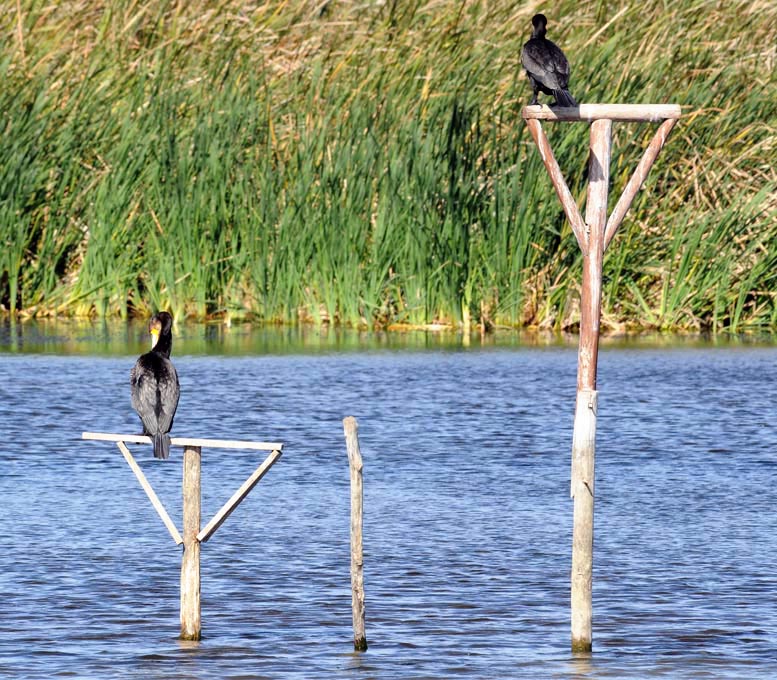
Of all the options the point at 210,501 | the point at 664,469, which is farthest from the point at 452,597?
the point at 664,469

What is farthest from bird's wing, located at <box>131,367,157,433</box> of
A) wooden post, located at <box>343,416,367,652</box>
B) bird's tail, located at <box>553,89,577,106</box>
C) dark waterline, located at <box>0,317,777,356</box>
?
dark waterline, located at <box>0,317,777,356</box>

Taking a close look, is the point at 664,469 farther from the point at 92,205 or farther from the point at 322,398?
the point at 92,205

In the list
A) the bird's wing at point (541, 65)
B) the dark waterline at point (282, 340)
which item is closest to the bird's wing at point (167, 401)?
the bird's wing at point (541, 65)

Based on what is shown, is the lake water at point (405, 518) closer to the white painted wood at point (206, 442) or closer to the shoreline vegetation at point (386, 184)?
Answer: the white painted wood at point (206, 442)

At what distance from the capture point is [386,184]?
20062mm

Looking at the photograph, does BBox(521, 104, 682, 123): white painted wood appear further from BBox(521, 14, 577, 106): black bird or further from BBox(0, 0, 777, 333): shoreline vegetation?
BBox(0, 0, 777, 333): shoreline vegetation

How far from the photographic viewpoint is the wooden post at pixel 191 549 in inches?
334

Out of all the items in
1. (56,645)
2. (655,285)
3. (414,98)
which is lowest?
(56,645)

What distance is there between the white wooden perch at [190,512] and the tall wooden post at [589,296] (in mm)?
1369

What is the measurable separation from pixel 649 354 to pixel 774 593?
32.7 feet

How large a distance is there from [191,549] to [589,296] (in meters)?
2.08

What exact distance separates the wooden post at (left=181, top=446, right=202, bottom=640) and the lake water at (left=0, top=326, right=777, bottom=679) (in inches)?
4.3

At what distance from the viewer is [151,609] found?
9383 millimetres

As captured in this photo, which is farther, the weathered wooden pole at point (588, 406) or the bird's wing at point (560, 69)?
the bird's wing at point (560, 69)
